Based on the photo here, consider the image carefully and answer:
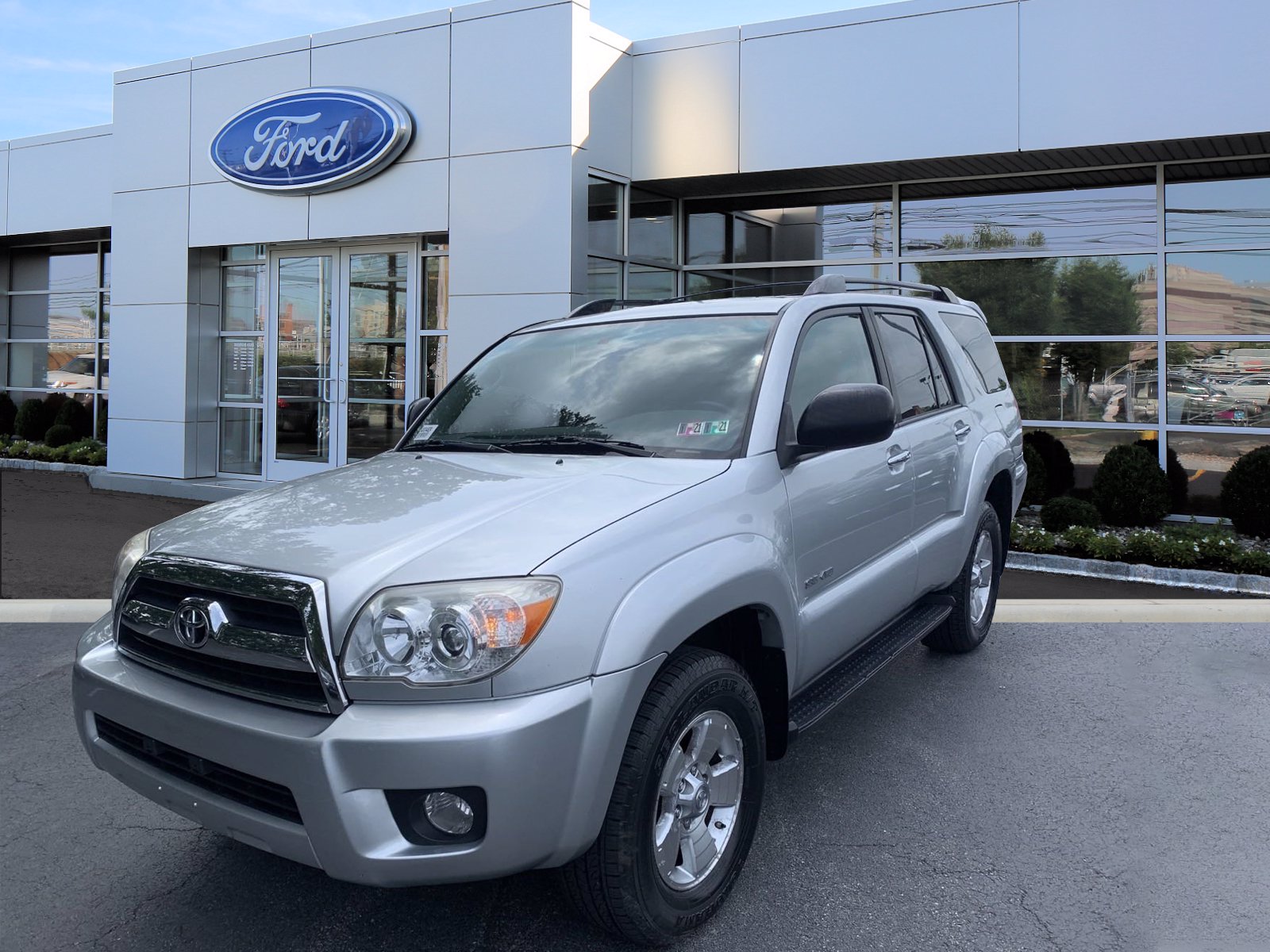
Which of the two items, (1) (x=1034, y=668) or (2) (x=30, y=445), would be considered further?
(2) (x=30, y=445)

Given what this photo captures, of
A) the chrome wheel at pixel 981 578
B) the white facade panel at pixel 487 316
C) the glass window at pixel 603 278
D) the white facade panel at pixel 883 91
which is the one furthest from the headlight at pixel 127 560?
the white facade panel at pixel 883 91

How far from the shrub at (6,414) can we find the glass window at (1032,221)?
50.3 feet

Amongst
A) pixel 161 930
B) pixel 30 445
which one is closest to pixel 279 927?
pixel 161 930

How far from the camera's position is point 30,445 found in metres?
16.6

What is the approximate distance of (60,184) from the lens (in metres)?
17.1

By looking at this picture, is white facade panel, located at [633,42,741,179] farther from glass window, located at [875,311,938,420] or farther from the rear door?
the rear door

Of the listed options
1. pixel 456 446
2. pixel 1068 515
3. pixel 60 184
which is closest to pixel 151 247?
pixel 60 184

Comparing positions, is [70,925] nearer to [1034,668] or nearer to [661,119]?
[1034,668]

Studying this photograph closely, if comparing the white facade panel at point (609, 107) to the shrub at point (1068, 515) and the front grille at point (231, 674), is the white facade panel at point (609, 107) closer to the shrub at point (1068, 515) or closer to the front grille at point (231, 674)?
the shrub at point (1068, 515)

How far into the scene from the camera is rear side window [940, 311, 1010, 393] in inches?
234

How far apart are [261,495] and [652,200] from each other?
33.9 feet

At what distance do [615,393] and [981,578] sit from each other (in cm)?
302

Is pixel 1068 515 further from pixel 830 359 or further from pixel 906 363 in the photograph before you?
pixel 830 359

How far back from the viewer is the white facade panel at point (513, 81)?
11117 mm
